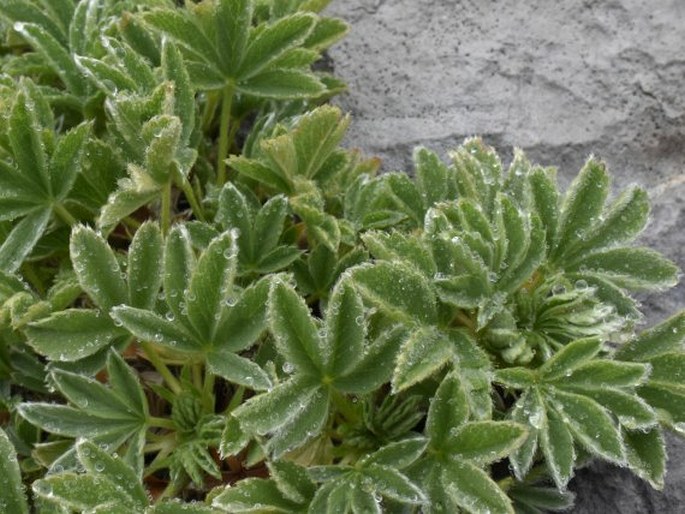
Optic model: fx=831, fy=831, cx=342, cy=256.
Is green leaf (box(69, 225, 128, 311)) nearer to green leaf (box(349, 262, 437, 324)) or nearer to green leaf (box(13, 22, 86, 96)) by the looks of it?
green leaf (box(349, 262, 437, 324))

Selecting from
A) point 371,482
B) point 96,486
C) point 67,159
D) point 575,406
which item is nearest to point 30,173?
point 67,159

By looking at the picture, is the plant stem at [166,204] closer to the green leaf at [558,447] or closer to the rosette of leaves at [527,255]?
the rosette of leaves at [527,255]

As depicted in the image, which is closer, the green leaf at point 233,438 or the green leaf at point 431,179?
the green leaf at point 233,438

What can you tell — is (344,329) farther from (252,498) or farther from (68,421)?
(68,421)

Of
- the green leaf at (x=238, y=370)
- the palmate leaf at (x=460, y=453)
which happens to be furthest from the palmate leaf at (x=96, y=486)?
the palmate leaf at (x=460, y=453)

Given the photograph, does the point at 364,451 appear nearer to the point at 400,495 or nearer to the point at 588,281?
the point at 400,495

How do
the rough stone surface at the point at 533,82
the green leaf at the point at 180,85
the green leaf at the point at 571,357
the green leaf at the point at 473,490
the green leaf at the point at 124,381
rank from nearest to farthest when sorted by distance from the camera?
the green leaf at the point at 473,490, the green leaf at the point at 571,357, the green leaf at the point at 124,381, the green leaf at the point at 180,85, the rough stone surface at the point at 533,82

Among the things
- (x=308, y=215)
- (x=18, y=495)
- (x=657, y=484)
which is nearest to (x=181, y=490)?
(x=18, y=495)

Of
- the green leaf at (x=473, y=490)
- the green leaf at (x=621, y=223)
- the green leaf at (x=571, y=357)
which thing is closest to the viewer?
the green leaf at (x=473, y=490)
